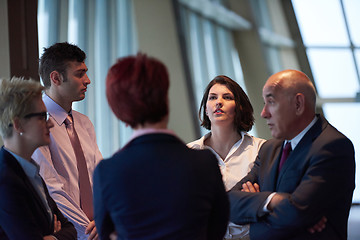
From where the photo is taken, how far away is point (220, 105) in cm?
278

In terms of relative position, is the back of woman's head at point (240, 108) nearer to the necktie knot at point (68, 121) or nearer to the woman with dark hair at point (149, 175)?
the necktie knot at point (68, 121)

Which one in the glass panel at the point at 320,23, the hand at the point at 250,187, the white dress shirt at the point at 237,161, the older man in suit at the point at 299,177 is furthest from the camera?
the glass panel at the point at 320,23

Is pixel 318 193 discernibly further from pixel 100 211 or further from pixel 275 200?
pixel 100 211

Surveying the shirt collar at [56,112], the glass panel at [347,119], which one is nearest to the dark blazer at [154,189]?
the shirt collar at [56,112]

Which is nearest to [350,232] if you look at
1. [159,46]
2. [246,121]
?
[246,121]

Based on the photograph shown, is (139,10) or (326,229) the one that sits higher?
(139,10)

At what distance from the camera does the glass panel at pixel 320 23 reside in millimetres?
6555

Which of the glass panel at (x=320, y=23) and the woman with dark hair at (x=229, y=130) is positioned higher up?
the glass panel at (x=320, y=23)

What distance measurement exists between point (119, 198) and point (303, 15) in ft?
20.1

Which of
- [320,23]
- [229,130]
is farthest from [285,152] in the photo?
[320,23]

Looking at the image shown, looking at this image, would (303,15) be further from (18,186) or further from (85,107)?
(18,186)

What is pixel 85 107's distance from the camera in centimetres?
475

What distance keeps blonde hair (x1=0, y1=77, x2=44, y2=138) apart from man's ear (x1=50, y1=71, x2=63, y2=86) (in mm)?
719

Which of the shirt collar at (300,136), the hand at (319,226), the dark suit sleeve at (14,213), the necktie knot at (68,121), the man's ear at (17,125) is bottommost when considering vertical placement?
the hand at (319,226)
